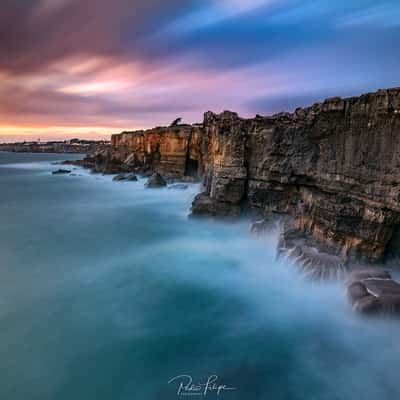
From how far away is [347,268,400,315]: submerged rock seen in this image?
20.3ft

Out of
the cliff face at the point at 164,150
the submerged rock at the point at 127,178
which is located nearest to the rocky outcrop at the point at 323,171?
the cliff face at the point at 164,150

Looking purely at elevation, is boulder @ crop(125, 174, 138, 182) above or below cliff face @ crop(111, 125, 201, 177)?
below

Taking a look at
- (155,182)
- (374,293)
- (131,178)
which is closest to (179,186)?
(155,182)

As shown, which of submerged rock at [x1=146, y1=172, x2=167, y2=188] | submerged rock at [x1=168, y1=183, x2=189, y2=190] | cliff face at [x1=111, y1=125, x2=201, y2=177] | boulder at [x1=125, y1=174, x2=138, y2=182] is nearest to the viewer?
submerged rock at [x1=168, y1=183, x2=189, y2=190]

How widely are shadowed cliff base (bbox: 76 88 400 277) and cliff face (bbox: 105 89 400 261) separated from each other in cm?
2

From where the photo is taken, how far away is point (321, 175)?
10320 millimetres

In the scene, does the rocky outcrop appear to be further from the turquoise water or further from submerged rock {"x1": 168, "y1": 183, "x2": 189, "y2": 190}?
submerged rock {"x1": 168, "y1": 183, "x2": 189, "y2": 190}

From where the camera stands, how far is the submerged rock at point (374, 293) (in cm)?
620

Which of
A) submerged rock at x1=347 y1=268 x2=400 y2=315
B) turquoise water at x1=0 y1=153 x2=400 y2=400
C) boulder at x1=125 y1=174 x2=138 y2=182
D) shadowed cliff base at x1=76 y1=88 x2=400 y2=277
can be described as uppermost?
shadowed cliff base at x1=76 y1=88 x2=400 y2=277

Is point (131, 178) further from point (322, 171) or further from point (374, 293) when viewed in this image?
point (374, 293)

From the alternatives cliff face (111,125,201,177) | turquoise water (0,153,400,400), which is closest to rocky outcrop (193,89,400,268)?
turquoise water (0,153,400,400)

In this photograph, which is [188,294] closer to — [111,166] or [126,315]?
[126,315]

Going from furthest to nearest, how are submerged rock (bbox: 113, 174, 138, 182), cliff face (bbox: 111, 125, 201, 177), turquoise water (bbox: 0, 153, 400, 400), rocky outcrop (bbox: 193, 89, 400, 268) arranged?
submerged rock (bbox: 113, 174, 138, 182), cliff face (bbox: 111, 125, 201, 177), rocky outcrop (bbox: 193, 89, 400, 268), turquoise water (bbox: 0, 153, 400, 400)

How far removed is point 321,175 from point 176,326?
6.55 meters
